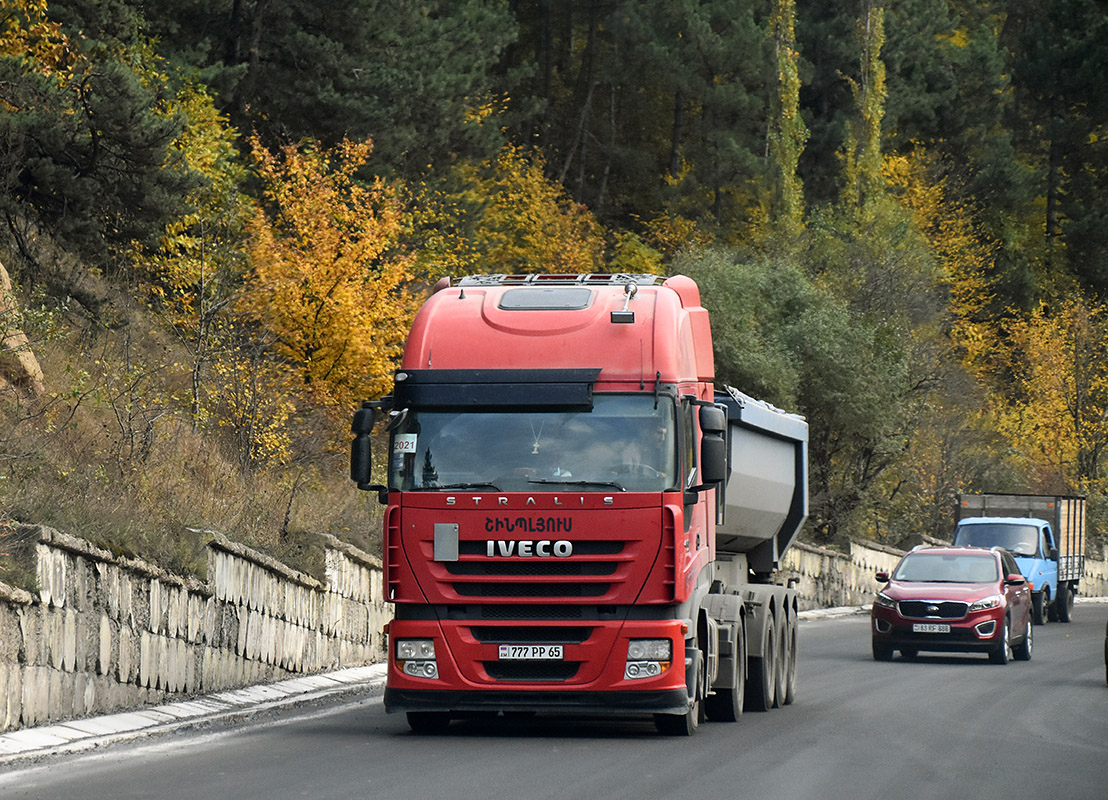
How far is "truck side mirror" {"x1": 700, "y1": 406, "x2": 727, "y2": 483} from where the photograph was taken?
1359cm

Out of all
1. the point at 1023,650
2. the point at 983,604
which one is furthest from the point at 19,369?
the point at 1023,650

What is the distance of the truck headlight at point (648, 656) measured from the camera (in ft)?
44.2

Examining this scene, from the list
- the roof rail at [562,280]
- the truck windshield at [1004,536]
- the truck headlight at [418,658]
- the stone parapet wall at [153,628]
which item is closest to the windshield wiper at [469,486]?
the truck headlight at [418,658]

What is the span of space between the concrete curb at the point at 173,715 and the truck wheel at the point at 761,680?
444cm

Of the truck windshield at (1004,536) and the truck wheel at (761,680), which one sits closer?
the truck wheel at (761,680)

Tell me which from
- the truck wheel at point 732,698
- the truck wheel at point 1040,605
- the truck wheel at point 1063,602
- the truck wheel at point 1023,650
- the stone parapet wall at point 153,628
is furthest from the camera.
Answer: the truck wheel at point 1063,602

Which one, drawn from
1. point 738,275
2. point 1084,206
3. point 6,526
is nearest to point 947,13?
point 1084,206

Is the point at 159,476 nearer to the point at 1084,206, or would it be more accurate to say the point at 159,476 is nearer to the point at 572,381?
the point at 572,381

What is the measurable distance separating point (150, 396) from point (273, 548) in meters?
4.60

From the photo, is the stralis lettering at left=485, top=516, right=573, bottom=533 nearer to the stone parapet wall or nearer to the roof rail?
the roof rail

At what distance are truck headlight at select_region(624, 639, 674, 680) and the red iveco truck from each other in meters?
0.01

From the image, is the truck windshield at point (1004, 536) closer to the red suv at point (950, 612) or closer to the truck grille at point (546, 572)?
the red suv at point (950, 612)

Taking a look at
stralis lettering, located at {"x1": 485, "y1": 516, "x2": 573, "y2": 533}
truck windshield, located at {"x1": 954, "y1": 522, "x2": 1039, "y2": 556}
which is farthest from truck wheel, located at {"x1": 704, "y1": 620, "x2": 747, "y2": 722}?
truck windshield, located at {"x1": 954, "y1": 522, "x2": 1039, "y2": 556}

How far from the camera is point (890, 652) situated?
25656mm
